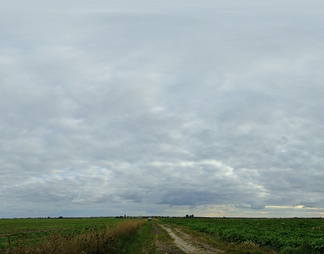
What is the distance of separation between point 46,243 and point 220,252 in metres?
13.4

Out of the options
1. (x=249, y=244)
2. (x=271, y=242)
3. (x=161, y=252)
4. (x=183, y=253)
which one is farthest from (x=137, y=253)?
(x=271, y=242)

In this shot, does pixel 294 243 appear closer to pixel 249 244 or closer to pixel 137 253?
pixel 249 244

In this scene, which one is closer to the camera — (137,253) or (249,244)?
(137,253)

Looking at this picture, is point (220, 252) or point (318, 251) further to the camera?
point (220, 252)

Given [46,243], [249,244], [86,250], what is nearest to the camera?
[46,243]

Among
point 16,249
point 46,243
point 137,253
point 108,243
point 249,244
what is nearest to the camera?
point 16,249

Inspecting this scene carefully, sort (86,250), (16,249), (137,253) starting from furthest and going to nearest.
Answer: (137,253)
(86,250)
(16,249)

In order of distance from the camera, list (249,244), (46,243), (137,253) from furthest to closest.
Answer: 1. (249,244)
2. (137,253)
3. (46,243)

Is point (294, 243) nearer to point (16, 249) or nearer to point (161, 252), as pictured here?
point (161, 252)

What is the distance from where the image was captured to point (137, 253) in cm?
1989

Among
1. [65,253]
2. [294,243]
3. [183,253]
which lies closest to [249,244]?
[294,243]

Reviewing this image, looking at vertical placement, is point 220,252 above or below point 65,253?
below

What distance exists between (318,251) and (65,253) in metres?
14.5

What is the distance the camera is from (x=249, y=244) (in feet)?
73.5
